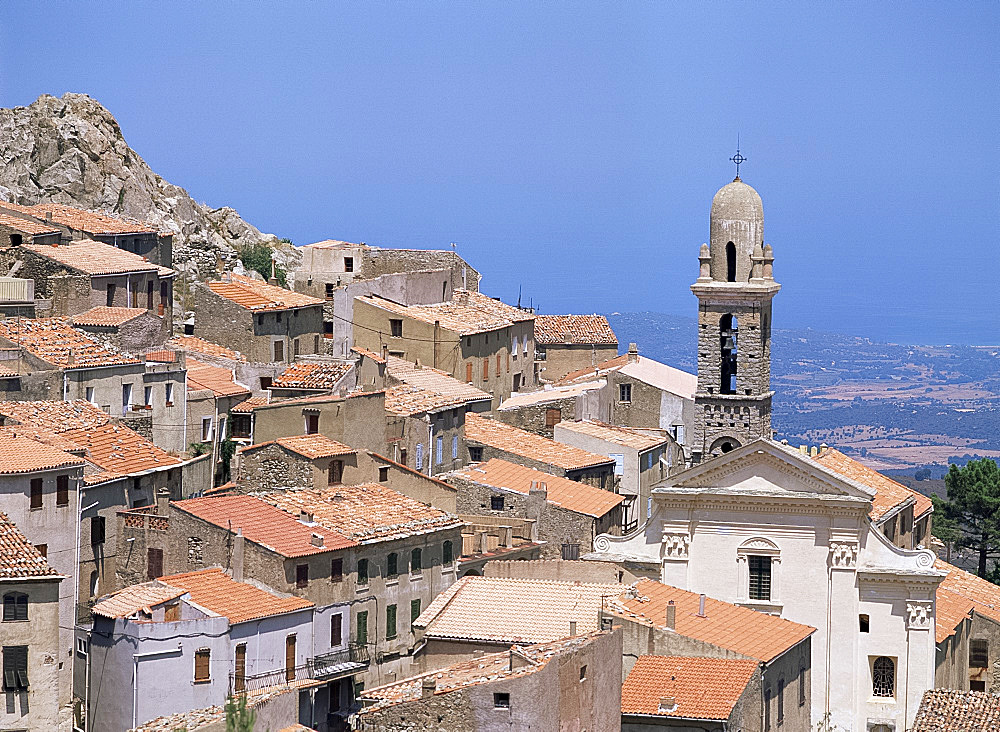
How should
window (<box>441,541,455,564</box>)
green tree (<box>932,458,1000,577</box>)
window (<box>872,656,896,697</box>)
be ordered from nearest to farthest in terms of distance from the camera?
window (<box>441,541,455,564</box>)
window (<box>872,656,896,697</box>)
green tree (<box>932,458,1000,577</box>)

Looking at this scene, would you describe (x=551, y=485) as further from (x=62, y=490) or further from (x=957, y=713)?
(x=62, y=490)

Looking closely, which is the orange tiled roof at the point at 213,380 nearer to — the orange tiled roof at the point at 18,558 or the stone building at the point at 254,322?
the stone building at the point at 254,322

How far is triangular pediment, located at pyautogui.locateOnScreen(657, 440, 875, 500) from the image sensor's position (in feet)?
194

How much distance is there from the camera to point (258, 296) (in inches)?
3027

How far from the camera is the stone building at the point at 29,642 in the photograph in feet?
152

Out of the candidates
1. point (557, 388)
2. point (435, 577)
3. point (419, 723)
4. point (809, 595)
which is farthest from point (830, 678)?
point (557, 388)

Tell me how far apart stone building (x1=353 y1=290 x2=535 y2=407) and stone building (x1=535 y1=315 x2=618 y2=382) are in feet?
22.9

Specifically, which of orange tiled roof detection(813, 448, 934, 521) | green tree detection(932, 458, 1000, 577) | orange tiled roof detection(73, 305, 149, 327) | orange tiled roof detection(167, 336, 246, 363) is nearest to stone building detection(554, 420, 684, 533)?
orange tiled roof detection(813, 448, 934, 521)

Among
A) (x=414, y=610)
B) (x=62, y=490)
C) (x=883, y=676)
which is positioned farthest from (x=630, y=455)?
(x=62, y=490)

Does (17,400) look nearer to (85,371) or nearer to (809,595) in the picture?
(85,371)

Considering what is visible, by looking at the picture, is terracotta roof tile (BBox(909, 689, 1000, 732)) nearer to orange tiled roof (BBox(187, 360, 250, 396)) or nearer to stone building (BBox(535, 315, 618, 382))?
orange tiled roof (BBox(187, 360, 250, 396))

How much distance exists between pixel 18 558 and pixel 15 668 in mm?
2340

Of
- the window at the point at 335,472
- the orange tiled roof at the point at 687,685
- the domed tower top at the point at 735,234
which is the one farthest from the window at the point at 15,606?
the domed tower top at the point at 735,234

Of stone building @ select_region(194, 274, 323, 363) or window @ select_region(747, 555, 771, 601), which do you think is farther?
stone building @ select_region(194, 274, 323, 363)
